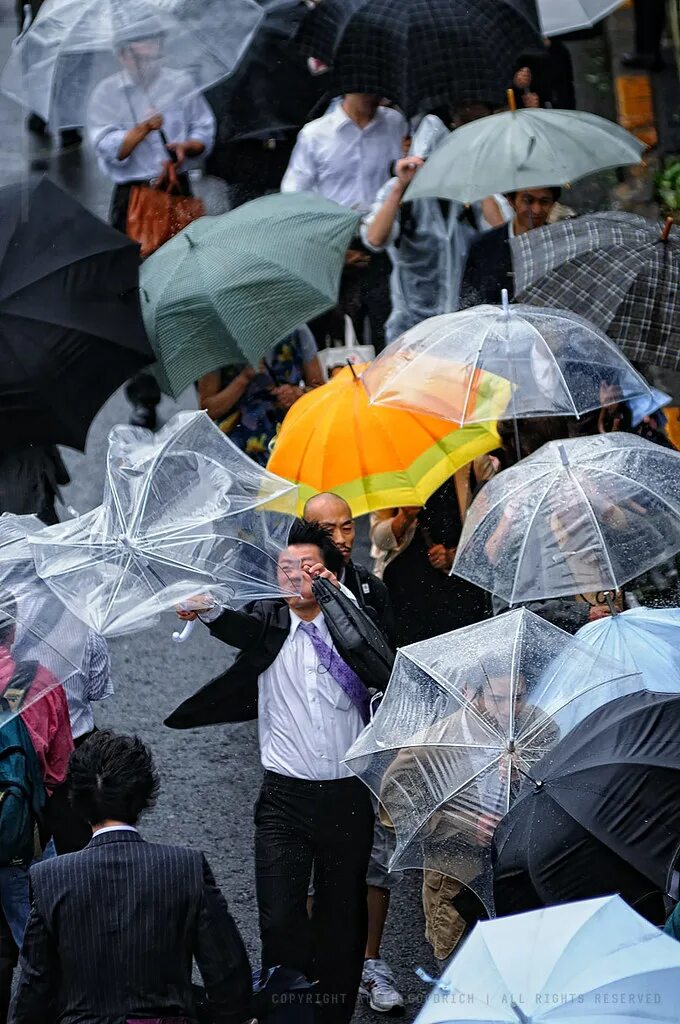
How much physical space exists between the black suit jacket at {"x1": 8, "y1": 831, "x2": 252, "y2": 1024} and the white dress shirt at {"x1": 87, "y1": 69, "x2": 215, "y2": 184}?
18.0 feet

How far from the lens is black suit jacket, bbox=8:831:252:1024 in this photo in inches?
183

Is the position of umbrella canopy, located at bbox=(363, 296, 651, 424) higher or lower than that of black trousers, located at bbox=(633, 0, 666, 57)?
higher

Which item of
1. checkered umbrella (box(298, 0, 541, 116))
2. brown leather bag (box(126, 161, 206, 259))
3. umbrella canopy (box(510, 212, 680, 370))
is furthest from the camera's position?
brown leather bag (box(126, 161, 206, 259))

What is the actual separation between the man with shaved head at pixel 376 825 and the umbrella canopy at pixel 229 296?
1.63 metres

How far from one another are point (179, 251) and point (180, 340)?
1.55 feet

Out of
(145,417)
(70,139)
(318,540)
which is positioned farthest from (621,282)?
(70,139)

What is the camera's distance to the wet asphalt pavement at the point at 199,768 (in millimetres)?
6680

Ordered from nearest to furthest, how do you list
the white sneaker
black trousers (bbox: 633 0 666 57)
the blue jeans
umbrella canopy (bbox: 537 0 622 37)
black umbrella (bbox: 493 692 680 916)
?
black umbrella (bbox: 493 692 680 916) → the blue jeans → the white sneaker → umbrella canopy (bbox: 537 0 622 37) → black trousers (bbox: 633 0 666 57)

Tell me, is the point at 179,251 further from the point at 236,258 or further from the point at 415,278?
the point at 415,278

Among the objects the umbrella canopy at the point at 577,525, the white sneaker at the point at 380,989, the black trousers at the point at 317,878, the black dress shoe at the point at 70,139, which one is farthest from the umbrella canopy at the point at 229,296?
the black dress shoe at the point at 70,139

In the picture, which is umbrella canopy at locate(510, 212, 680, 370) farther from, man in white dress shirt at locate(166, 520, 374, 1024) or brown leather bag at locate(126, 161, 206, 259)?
brown leather bag at locate(126, 161, 206, 259)

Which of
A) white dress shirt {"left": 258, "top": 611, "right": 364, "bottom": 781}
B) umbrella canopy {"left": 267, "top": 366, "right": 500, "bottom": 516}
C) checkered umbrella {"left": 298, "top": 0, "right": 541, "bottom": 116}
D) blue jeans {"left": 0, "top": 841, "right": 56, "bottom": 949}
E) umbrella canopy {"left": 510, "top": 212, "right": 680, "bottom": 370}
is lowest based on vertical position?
blue jeans {"left": 0, "top": 841, "right": 56, "bottom": 949}

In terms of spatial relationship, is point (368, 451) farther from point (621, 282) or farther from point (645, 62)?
point (645, 62)

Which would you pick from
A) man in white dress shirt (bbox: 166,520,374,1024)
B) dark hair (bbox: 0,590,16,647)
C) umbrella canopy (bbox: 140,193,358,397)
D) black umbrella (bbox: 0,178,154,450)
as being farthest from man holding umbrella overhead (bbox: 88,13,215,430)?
dark hair (bbox: 0,590,16,647)
